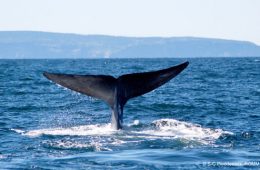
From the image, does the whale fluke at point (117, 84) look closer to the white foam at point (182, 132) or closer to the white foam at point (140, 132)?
the white foam at point (140, 132)

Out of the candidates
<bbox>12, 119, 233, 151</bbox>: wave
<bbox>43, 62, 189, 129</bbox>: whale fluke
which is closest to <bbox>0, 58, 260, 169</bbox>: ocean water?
<bbox>12, 119, 233, 151</bbox>: wave

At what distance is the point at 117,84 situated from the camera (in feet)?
40.9

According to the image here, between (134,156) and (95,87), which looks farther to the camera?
(95,87)

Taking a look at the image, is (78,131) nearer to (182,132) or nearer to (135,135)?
(135,135)

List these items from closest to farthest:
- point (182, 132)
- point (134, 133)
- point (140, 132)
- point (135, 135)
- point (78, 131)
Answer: point (135, 135)
point (134, 133)
point (140, 132)
point (182, 132)
point (78, 131)

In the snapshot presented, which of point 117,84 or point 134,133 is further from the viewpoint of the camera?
point 134,133

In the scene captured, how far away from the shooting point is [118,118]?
12797mm

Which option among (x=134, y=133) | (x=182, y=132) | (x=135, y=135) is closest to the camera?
(x=135, y=135)

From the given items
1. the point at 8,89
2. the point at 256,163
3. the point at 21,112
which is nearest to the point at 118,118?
the point at 256,163

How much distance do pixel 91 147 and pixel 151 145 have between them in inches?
38.9

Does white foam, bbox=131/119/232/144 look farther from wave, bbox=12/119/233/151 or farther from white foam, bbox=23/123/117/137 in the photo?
white foam, bbox=23/123/117/137

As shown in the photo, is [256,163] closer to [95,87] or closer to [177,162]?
[177,162]

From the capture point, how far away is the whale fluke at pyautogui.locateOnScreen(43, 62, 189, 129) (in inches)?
478

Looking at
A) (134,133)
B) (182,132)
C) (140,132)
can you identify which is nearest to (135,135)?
(134,133)
